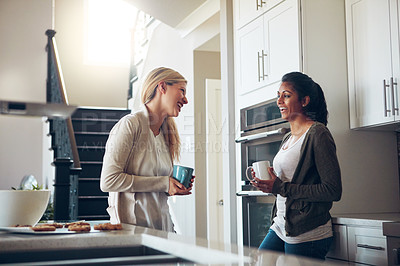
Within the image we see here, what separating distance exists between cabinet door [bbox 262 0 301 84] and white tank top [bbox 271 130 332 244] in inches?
31.8

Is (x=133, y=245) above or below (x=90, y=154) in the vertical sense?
below

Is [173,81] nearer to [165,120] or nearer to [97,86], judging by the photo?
[165,120]

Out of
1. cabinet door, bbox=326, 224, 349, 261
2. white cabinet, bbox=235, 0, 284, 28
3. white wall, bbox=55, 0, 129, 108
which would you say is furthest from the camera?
white wall, bbox=55, 0, 129, 108

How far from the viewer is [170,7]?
455 centimetres

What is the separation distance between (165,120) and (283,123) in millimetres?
941

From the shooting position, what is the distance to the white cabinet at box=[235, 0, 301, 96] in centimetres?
301

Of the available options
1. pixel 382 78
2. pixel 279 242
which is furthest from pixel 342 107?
pixel 279 242

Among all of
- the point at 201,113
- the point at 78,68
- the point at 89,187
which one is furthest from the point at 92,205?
the point at 78,68

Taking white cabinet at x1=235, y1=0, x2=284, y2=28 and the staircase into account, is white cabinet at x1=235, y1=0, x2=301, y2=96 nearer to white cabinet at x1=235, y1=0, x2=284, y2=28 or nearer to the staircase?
white cabinet at x1=235, y1=0, x2=284, y2=28

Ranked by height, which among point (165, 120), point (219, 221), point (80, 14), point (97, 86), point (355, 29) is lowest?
point (219, 221)

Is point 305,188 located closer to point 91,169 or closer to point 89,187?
point 89,187

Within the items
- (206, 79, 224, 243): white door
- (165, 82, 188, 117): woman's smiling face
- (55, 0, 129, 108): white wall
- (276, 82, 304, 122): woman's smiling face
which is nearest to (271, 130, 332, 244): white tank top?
(276, 82, 304, 122): woman's smiling face

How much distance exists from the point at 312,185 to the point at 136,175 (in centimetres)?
74

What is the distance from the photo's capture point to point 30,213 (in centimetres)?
182
